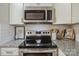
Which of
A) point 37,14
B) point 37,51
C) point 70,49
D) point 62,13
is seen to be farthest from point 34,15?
point 70,49

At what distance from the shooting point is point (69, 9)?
6.30ft

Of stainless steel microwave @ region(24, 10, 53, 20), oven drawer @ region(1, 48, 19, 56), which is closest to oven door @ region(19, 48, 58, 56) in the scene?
oven drawer @ region(1, 48, 19, 56)

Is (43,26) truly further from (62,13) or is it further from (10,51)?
(10,51)

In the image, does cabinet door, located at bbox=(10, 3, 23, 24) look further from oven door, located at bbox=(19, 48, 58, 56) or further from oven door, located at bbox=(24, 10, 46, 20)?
oven door, located at bbox=(19, 48, 58, 56)

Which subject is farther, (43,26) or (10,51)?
(43,26)

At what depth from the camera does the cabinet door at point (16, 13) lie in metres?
1.89

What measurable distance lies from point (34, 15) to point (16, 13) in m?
0.25

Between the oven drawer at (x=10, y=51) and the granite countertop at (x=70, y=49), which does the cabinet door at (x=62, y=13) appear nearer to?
the granite countertop at (x=70, y=49)

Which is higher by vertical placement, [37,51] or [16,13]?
[16,13]

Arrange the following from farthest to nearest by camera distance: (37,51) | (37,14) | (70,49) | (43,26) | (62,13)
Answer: (43,26)
(62,13)
(37,14)
(37,51)
(70,49)

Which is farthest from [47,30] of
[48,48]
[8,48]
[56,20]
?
[8,48]

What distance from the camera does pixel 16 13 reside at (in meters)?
1.90

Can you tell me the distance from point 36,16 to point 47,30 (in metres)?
0.33

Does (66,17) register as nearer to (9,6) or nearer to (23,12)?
(23,12)
